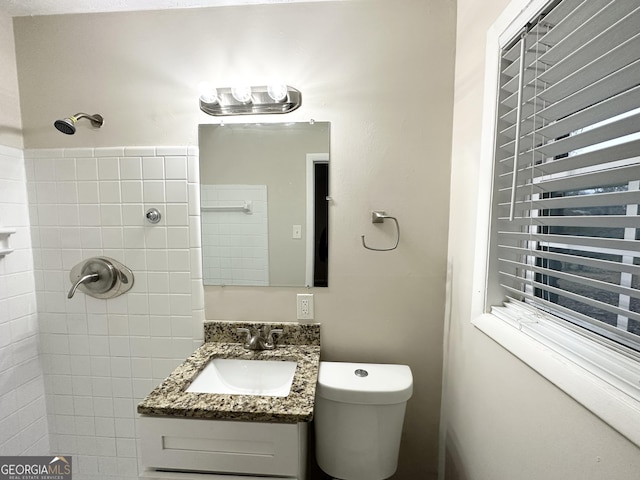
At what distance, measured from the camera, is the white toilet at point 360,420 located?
0.97 m

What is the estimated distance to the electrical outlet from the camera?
1.20 metres

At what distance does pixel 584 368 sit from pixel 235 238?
46.4 inches

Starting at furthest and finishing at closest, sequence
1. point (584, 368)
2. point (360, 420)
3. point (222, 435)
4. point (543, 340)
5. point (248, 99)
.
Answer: point (248, 99), point (360, 420), point (222, 435), point (543, 340), point (584, 368)

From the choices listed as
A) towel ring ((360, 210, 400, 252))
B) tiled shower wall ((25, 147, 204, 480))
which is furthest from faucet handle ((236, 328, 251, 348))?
towel ring ((360, 210, 400, 252))

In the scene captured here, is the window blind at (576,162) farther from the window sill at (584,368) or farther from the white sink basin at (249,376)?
the white sink basin at (249,376)

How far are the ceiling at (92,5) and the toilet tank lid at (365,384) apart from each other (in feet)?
5.08

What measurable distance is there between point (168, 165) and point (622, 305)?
5.08ft

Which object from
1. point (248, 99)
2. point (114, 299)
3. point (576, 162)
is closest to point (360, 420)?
point (576, 162)

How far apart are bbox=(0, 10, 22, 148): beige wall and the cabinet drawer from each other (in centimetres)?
139

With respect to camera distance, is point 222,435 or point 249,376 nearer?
point 222,435

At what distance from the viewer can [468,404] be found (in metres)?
0.95

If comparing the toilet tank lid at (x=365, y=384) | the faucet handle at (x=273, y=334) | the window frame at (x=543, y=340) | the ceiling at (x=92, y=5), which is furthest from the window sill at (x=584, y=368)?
the ceiling at (x=92, y=5)

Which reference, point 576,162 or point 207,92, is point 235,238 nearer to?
point 207,92

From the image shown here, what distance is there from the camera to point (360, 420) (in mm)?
985
